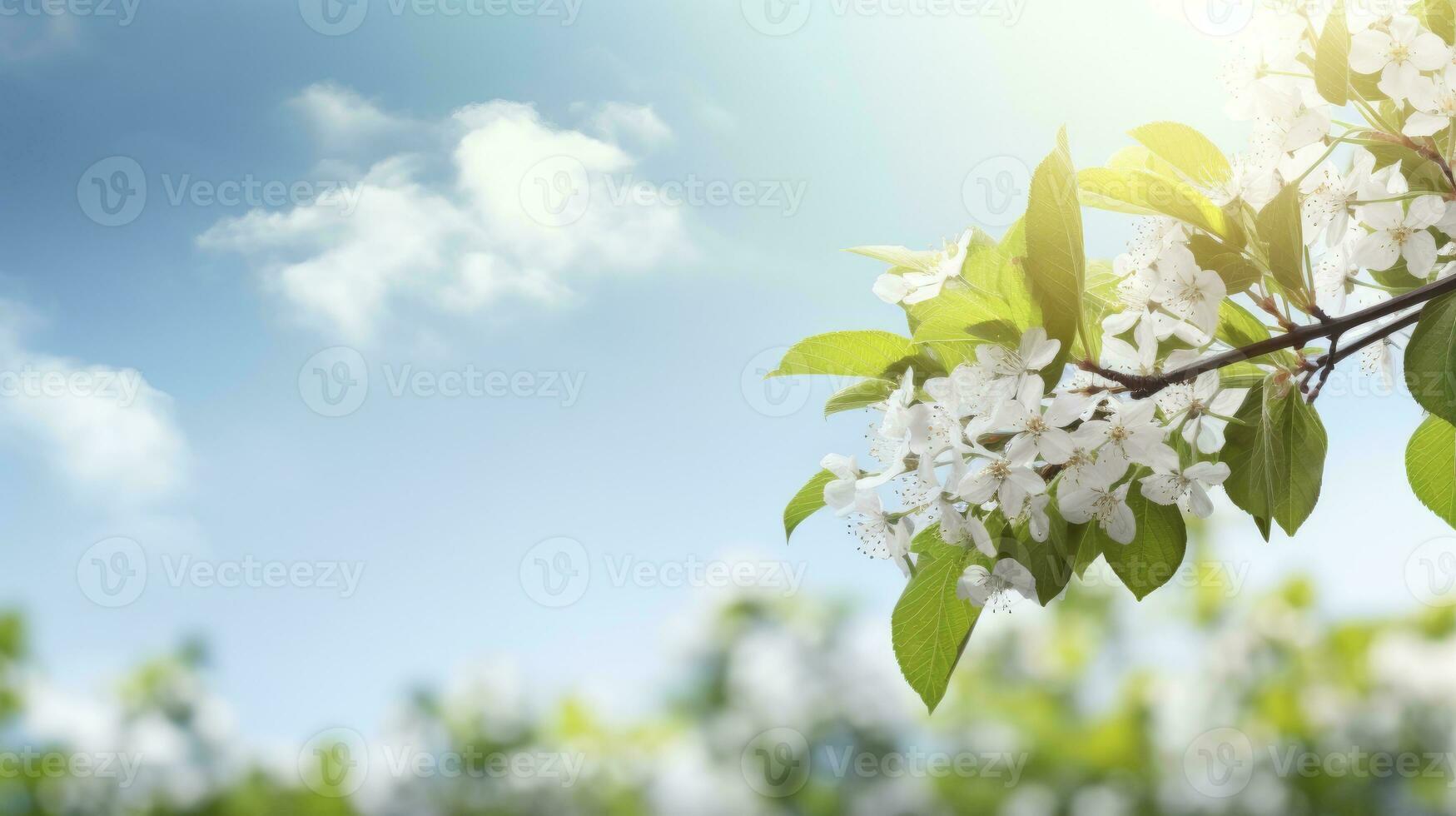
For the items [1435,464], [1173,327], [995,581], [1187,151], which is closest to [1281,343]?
[1173,327]

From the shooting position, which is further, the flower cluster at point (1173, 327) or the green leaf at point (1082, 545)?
the green leaf at point (1082, 545)

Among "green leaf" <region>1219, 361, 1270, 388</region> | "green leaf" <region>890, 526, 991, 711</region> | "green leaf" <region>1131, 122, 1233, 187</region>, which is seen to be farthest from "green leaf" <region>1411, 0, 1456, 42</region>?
"green leaf" <region>890, 526, 991, 711</region>

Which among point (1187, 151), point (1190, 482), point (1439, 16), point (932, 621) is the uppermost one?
point (1439, 16)

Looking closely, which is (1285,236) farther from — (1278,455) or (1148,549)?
(1148,549)

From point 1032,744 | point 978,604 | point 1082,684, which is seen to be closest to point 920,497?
point 978,604

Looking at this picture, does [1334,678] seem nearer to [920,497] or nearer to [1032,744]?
[1032,744]

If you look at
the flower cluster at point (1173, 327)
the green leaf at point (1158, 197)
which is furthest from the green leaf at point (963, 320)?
the green leaf at point (1158, 197)

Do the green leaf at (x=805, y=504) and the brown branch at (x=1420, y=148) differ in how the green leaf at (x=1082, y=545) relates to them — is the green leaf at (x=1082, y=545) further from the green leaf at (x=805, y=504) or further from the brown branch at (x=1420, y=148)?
the brown branch at (x=1420, y=148)
